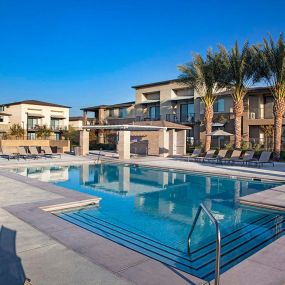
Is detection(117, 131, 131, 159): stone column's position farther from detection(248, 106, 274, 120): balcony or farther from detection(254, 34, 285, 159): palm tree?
detection(248, 106, 274, 120): balcony

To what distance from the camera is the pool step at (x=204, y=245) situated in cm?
559

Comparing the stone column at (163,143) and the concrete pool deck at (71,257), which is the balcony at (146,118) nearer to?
the stone column at (163,143)

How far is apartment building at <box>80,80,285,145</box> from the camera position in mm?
31312

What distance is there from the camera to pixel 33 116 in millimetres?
52281

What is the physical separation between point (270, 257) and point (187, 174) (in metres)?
12.2

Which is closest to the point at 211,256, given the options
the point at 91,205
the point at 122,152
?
the point at 91,205

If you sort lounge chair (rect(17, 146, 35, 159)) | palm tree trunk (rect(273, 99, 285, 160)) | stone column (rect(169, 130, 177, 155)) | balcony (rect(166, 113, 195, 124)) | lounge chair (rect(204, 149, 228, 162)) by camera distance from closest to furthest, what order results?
lounge chair (rect(204, 149, 228, 162)) → lounge chair (rect(17, 146, 35, 159)) → palm tree trunk (rect(273, 99, 285, 160)) → stone column (rect(169, 130, 177, 155)) → balcony (rect(166, 113, 195, 124))

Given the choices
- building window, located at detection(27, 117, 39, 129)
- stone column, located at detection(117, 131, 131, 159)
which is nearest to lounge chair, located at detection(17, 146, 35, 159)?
stone column, located at detection(117, 131, 131, 159)

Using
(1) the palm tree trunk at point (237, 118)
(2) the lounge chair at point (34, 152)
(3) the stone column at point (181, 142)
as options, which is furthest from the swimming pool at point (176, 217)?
(3) the stone column at point (181, 142)

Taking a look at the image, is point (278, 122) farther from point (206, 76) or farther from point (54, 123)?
point (54, 123)

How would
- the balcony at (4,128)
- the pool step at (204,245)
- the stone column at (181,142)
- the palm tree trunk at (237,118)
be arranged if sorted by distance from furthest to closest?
the balcony at (4,128)
the stone column at (181,142)
the palm tree trunk at (237,118)
the pool step at (204,245)

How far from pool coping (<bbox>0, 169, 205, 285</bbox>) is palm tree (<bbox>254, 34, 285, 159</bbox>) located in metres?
19.5

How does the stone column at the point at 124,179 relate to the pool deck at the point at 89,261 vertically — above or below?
below

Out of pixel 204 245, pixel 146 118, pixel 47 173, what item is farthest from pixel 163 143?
pixel 204 245
